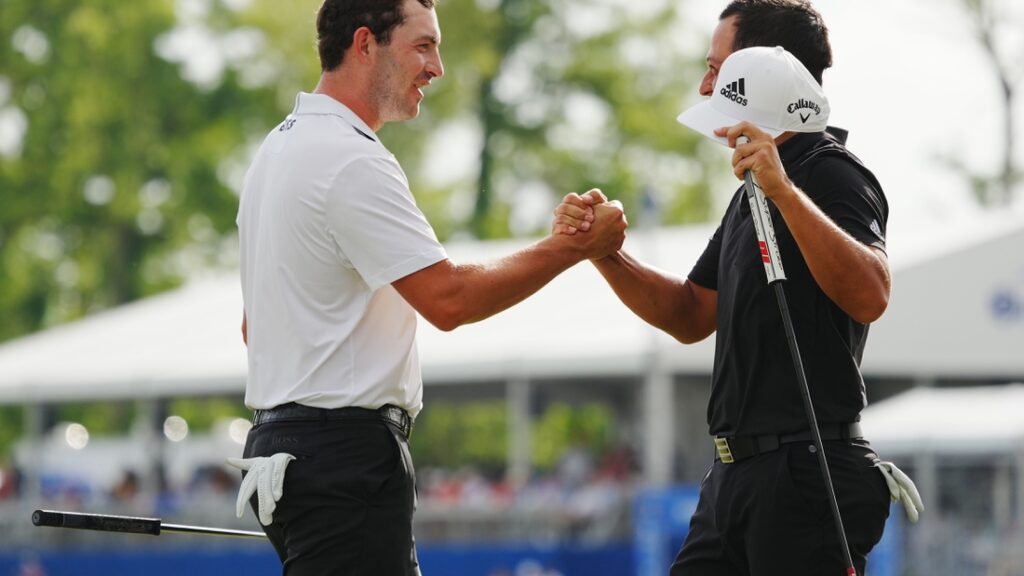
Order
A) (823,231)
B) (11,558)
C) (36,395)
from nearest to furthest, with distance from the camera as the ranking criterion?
(823,231), (11,558), (36,395)

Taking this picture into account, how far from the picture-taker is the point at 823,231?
155 inches

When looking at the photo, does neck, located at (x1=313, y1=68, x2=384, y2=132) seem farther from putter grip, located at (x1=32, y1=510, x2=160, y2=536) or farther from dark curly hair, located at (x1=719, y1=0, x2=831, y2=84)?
putter grip, located at (x1=32, y1=510, x2=160, y2=536)

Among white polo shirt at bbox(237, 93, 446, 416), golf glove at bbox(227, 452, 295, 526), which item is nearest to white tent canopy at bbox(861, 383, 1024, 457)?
white polo shirt at bbox(237, 93, 446, 416)

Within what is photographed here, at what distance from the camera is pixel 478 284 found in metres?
4.21

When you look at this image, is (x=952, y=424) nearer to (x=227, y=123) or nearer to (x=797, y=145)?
(x=797, y=145)

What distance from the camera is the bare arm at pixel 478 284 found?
416 cm

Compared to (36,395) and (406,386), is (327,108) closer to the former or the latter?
(406,386)

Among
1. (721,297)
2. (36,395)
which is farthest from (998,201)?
(721,297)

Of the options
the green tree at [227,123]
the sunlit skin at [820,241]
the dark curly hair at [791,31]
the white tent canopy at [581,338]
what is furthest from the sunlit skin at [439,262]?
the green tree at [227,123]

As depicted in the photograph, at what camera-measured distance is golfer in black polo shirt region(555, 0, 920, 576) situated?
4031 millimetres

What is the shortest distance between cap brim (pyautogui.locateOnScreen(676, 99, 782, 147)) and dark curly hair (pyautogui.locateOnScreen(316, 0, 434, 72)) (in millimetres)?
799

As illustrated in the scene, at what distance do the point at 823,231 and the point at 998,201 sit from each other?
3058 cm

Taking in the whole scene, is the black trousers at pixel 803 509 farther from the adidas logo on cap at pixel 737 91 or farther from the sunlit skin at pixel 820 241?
the adidas logo on cap at pixel 737 91

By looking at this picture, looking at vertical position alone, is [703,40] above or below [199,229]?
above
